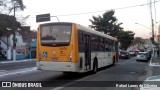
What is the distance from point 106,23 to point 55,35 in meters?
62.6

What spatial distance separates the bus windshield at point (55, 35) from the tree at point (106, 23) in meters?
61.6

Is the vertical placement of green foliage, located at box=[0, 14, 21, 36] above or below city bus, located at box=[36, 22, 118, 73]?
above

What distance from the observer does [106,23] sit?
78.0 metres

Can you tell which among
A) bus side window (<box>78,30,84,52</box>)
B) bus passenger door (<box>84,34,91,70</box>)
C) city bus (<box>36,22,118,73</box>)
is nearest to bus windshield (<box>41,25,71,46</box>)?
city bus (<box>36,22,118,73</box>)

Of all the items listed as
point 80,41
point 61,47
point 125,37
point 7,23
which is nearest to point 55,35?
point 61,47

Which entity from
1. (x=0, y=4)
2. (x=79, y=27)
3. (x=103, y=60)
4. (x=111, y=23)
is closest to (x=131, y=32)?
(x=111, y=23)

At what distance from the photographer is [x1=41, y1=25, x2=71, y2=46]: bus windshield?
1595 centimetres

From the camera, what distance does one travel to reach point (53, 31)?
53.4 feet

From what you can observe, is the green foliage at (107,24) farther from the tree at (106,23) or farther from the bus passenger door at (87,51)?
the bus passenger door at (87,51)

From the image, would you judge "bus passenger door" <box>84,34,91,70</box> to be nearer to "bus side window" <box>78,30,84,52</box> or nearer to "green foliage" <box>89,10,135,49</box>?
"bus side window" <box>78,30,84,52</box>

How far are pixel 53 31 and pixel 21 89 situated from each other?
505cm

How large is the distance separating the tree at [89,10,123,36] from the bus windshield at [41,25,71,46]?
6159 centimetres

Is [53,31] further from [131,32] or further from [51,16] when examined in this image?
[131,32]

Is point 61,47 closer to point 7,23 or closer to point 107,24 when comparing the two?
point 7,23
